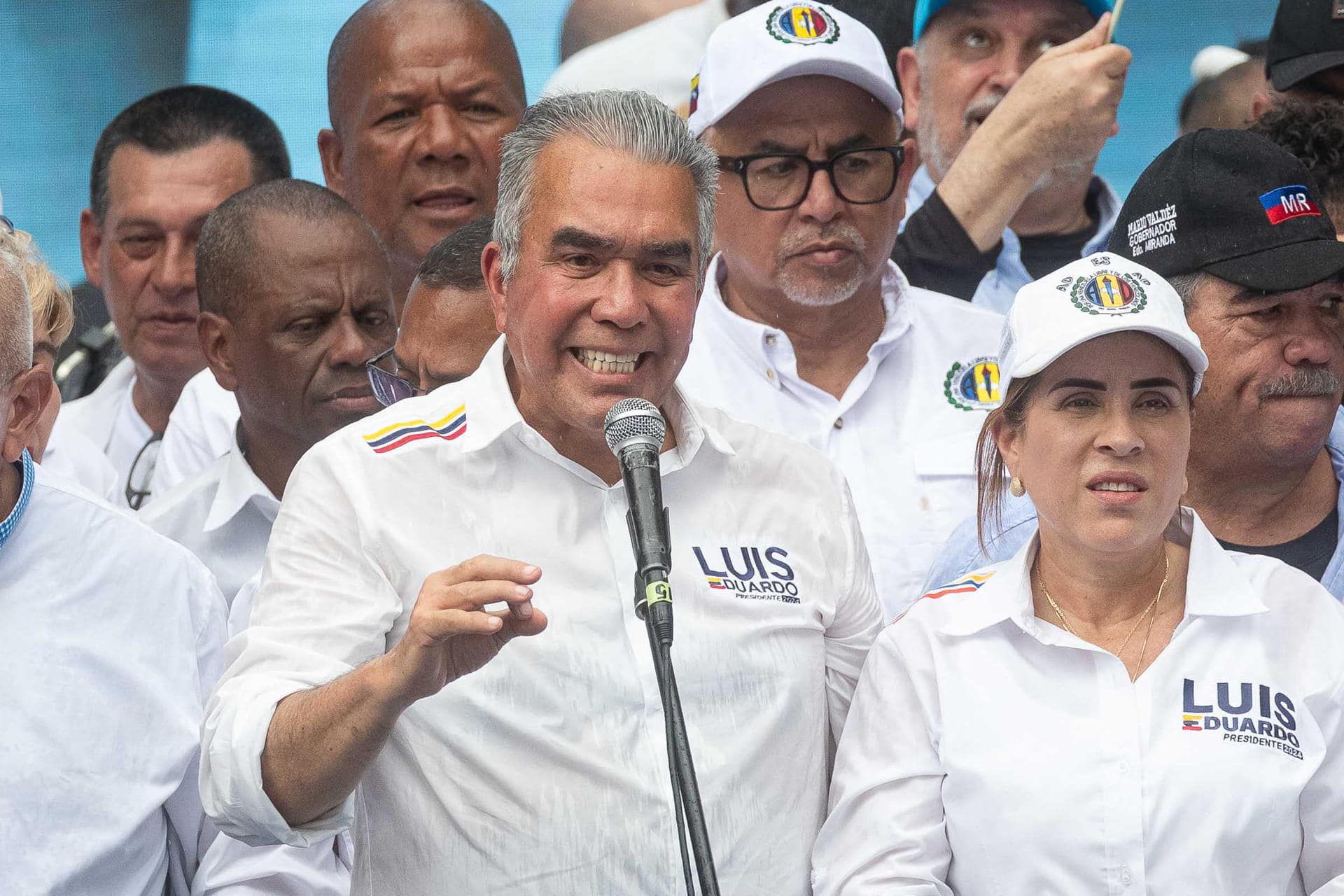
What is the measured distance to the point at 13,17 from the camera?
5.37 meters

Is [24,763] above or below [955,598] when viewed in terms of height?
below

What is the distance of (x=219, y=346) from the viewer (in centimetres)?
431

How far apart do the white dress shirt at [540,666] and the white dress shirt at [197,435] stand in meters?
1.86

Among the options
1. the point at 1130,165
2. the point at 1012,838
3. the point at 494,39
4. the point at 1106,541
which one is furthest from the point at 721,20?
the point at 1012,838

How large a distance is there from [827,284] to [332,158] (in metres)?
1.71

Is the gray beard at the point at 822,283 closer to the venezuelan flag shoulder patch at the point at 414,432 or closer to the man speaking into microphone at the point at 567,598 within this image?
the man speaking into microphone at the point at 567,598

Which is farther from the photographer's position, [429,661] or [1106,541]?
[1106,541]

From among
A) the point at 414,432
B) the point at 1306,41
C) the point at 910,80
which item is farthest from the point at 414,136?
the point at 1306,41

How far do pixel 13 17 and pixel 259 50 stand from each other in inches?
29.5

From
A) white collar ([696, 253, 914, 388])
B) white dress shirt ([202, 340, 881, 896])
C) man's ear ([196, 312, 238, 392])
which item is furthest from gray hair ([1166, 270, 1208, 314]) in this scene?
man's ear ([196, 312, 238, 392])

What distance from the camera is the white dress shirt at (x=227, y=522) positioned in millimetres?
4023

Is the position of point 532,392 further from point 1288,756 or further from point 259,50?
point 259,50

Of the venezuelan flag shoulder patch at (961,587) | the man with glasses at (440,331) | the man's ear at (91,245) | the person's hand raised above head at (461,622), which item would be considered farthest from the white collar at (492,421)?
the man's ear at (91,245)

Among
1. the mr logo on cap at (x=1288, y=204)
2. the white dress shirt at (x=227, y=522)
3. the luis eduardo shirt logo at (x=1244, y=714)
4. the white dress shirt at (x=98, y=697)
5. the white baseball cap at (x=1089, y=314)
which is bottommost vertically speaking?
the white dress shirt at (x=227, y=522)
